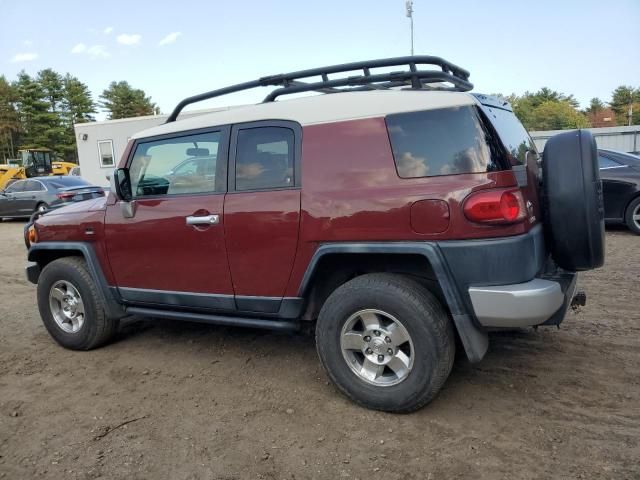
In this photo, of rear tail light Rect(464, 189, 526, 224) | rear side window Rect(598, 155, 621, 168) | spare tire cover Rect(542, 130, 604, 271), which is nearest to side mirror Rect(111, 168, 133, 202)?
rear tail light Rect(464, 189, 526, 224)

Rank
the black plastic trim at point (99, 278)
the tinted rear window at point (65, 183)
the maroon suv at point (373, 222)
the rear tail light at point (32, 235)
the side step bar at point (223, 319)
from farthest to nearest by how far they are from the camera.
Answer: the tinted rear window at point (65, 183) < the rear tail light at point (32, 235) < the black plastic trim at point (99, 278) < the side step bar at point (223, 319) < the maroon suv at point (373, 222)

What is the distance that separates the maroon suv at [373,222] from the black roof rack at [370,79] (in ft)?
0.04

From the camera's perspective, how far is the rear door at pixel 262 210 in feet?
10.9

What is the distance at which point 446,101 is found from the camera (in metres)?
2.90

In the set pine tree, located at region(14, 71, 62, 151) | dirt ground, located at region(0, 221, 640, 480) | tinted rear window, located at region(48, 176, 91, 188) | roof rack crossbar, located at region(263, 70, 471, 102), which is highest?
pine tree, located at region(14, 71, 62, 151)

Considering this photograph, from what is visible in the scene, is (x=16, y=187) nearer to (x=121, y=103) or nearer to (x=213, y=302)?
(x=213, y=302)

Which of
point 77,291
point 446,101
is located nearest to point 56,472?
point 77,291

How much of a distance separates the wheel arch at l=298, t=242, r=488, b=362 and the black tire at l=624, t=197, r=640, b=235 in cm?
675

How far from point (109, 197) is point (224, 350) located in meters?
1.59

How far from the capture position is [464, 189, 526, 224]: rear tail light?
8.89ft

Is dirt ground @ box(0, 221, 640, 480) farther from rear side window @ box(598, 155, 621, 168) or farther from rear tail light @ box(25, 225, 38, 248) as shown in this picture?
rear side window @ box(598, 155, 621, 168)

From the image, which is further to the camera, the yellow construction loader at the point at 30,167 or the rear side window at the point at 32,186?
the yellow construction loader at the point at 30,167

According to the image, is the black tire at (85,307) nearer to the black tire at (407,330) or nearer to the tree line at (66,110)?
the black tire at (407,330)

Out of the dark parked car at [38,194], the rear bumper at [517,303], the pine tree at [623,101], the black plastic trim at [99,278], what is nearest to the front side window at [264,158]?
the rear bumper at [517,303]
